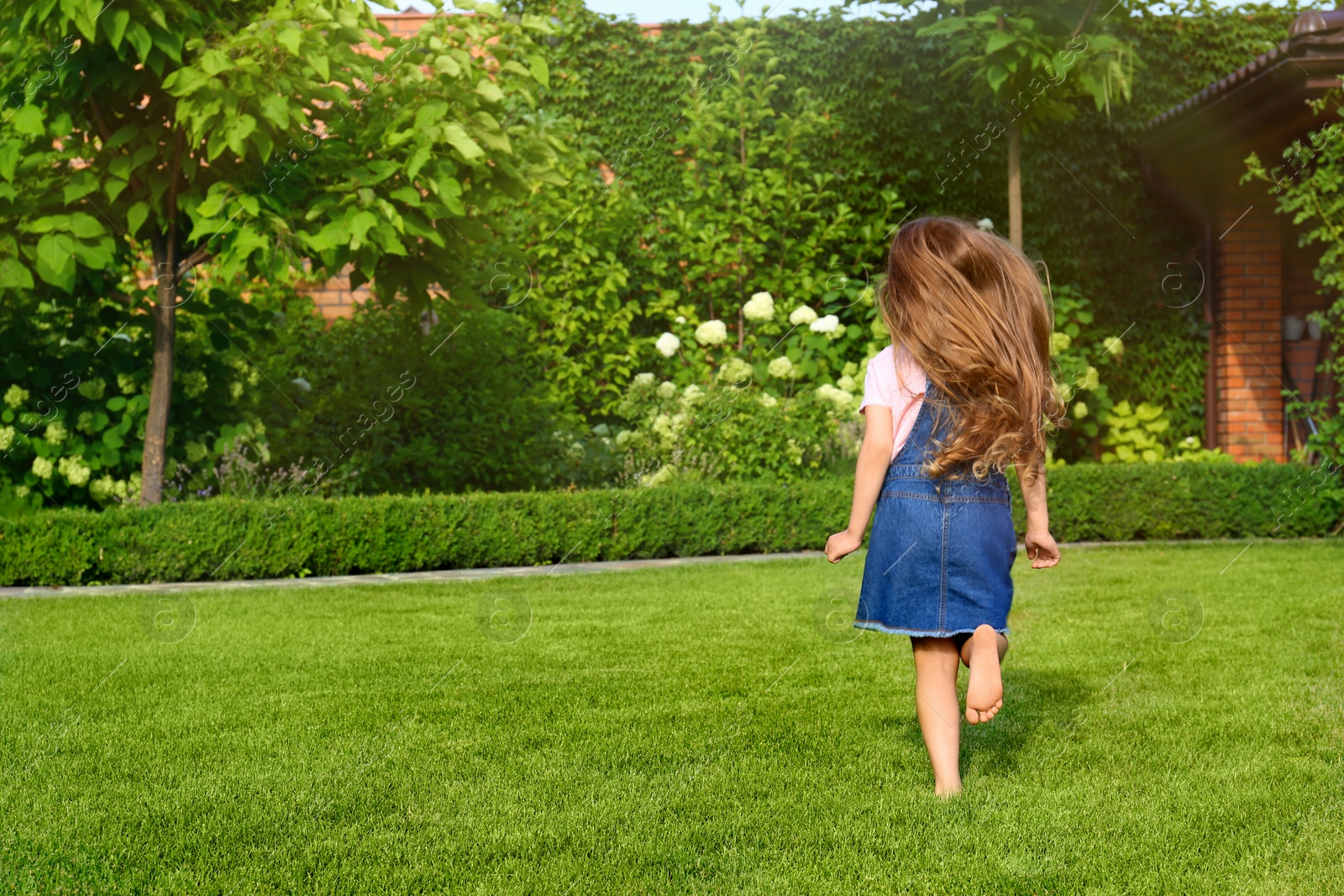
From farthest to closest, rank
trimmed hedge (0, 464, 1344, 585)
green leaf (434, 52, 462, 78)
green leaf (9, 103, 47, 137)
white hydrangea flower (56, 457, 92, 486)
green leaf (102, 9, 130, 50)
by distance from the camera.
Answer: white hydrangea flower (56, 457, 92, 486)
green leaf (434, 52, 462, 78)
trimmed hedge (0, 464, 1344, 585)
green leaf (9, 103, 47, 137)
green leaf (102, 9, 130, 50)

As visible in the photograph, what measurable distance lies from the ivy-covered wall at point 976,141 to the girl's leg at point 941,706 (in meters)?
8.12

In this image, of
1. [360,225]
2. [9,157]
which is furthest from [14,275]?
[360,225]

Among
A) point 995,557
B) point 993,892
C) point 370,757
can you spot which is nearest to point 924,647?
point 995,557

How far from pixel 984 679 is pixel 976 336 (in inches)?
33.4

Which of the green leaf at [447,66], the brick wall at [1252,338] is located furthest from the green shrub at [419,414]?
the brick wall at [1252,338]

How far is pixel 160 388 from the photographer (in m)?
7.44

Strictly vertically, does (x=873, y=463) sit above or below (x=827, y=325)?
below

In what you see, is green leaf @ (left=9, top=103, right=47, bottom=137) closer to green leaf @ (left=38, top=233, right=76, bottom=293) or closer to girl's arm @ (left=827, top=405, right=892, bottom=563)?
green leaf @ (left=38, top=233, right=76, bottom=293)

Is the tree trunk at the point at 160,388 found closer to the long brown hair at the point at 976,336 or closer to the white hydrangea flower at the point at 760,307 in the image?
the white hydrangea flower at the point at 760,307

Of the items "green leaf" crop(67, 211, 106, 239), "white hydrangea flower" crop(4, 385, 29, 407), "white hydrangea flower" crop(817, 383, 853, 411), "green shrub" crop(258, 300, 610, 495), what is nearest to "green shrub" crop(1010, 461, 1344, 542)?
"white hydrangea flower" crop(817, 383, 853, 411)

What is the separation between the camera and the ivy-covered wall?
10875mm

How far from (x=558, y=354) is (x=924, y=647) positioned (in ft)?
24.4

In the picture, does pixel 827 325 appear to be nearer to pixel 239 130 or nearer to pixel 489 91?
pixel 489 91

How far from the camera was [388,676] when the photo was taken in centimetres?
459
